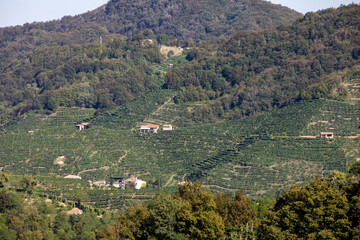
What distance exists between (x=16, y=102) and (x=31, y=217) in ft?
177

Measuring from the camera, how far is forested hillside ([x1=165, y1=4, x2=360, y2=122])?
69.1 meters

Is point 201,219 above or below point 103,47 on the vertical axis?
below

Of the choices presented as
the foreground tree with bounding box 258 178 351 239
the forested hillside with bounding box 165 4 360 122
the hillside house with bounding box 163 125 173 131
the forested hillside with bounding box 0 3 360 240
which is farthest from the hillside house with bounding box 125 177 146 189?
the foreground tree with bounding box 258 178 351 239

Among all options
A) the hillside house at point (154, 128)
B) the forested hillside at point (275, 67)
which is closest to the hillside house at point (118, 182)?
the hillside house at point (154, 128)

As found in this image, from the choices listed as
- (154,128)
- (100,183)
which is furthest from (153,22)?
(100,183)

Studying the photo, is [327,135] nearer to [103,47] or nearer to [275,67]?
[275,67]

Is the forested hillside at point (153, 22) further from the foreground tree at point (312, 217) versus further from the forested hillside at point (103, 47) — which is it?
the foreground tree at point (312, 217)

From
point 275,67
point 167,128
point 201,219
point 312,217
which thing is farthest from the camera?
point 275,67

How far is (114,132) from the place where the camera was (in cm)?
6669

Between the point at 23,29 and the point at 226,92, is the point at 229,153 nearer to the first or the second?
the point at 226,92

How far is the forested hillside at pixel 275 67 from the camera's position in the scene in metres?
69.1

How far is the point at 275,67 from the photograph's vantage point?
7662 cm

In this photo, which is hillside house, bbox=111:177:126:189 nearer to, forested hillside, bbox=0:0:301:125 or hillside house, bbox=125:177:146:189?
hillside house, bbox=125:177:146:189

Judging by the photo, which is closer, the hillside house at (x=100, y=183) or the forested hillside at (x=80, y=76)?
the hillside house at (x=100, y=183)
